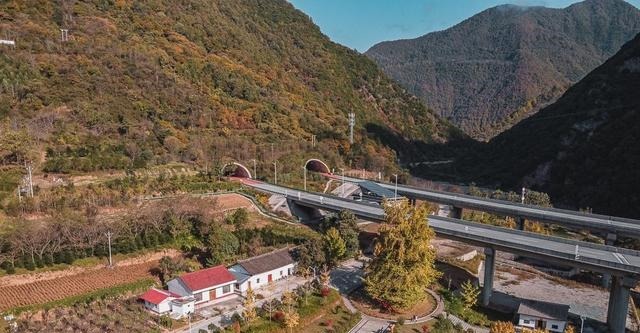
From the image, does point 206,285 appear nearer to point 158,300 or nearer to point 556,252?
point 158,300

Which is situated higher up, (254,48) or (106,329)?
(254,48)

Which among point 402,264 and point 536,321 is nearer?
point 536,321

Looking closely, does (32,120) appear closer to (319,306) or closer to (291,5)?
(319,306)

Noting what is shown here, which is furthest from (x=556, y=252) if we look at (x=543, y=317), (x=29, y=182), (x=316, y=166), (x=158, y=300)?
(x=316, y=166)

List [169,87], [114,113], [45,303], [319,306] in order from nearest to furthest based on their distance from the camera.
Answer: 1. [45,303]
2. [319,306]
3. [114,113]
4. [169,87]

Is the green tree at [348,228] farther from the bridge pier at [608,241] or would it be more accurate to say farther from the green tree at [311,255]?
the bridge pier at [608,241]

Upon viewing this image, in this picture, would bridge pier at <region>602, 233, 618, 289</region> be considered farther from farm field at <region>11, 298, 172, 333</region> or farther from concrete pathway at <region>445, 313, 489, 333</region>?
farm field at <region>11, 298, 172, 333</region>

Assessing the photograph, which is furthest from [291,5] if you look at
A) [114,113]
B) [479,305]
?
[479,305]
